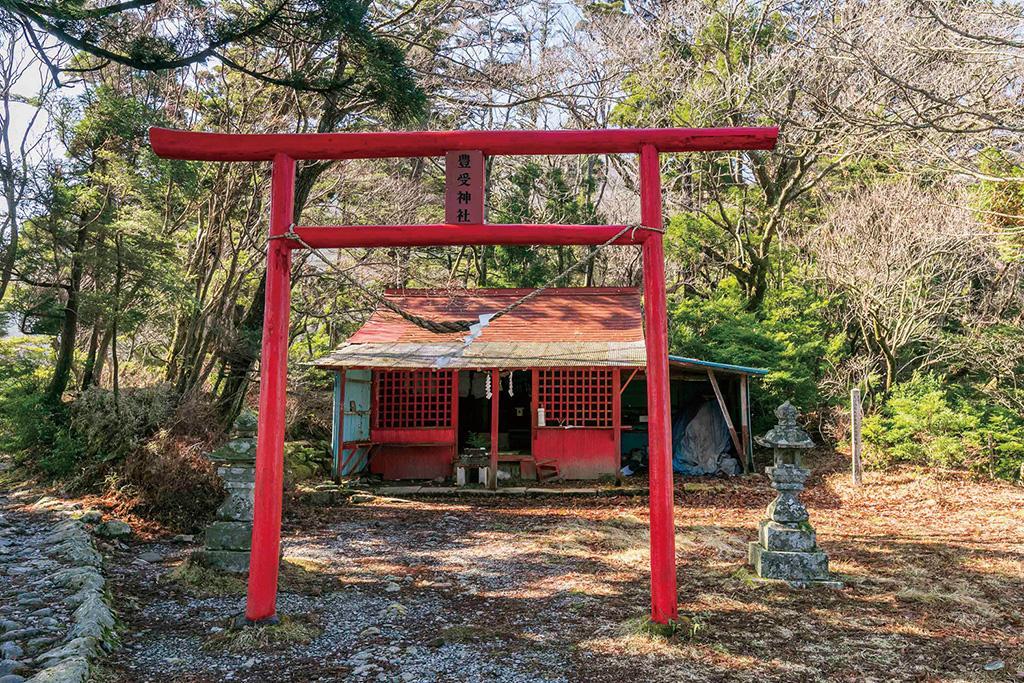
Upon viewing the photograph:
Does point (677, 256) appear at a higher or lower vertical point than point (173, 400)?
higher

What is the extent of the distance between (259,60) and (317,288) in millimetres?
6169

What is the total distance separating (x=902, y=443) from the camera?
40.3 feet

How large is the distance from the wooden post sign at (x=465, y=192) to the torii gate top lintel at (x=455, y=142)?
0.12 m

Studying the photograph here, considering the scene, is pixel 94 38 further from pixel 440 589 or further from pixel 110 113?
pixel 440 589

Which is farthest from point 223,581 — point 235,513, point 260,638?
point 260,638

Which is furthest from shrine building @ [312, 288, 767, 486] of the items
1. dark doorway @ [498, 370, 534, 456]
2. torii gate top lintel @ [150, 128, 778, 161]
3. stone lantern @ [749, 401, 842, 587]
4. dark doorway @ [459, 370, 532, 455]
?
torii gate top lintel @ [150, 128, 778, 161]

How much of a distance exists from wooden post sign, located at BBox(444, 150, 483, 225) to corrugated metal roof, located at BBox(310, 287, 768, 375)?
22.1ft

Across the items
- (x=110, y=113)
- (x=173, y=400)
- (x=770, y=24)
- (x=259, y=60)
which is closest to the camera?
(x=110, y=113)

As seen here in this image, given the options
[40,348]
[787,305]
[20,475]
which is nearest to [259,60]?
[40,348]

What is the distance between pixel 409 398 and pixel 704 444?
6.07 metres

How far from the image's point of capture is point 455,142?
4.62 m

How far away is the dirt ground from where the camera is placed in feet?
12.9

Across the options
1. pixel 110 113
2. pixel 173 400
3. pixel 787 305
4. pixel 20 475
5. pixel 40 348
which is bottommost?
pixel 20 475

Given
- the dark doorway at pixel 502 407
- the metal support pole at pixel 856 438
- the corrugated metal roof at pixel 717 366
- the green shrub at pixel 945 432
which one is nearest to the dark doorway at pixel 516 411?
the dark doorway at pixel 502 407
